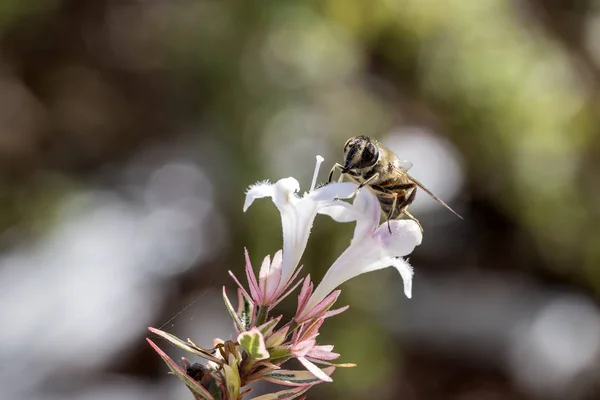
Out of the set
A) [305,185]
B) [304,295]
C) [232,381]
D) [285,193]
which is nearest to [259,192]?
[285,193]

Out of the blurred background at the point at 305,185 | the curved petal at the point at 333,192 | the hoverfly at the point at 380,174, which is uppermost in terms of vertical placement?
the blurred background at the point at 305,185

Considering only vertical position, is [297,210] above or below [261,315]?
above

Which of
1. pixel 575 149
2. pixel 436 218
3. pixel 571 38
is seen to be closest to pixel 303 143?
pixel 436 218

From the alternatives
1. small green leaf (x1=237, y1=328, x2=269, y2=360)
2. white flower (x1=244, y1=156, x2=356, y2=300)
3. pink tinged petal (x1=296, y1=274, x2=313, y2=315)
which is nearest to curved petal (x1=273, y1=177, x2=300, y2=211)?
white flower (x1=244, y1=156, x2=356, y2=300)

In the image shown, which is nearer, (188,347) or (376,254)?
(188,347)

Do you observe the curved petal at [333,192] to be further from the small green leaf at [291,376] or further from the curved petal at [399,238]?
the small green leaf at [291,376]

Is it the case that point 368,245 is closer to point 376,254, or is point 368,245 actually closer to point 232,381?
point 376,254

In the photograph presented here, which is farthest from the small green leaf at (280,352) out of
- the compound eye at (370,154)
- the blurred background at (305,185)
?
the blurred background at (305,185)
